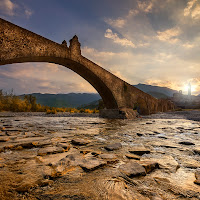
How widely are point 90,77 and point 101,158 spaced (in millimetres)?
7024

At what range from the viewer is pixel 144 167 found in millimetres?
1123

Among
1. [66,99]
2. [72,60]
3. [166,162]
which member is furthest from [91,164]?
[66,99]

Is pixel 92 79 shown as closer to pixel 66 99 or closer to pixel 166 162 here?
pixel 166 162

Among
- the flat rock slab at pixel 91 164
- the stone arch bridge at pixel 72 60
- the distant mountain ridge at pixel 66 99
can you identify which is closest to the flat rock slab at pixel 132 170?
the flat rock slab at pixel 91 164

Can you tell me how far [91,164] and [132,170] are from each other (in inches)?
15.1

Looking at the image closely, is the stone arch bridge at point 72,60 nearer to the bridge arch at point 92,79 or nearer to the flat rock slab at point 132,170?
the bridge arch at point 92,79

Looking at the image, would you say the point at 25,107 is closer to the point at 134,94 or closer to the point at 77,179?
the point at 134,94

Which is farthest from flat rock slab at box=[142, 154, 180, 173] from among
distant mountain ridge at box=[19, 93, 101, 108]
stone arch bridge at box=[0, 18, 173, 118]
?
distant mountain ridge at box=[19, 93, 101, 108]

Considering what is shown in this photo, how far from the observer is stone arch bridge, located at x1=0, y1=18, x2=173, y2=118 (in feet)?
12.8

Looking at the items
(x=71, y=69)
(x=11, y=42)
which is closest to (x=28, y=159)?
(x=11, y=42)

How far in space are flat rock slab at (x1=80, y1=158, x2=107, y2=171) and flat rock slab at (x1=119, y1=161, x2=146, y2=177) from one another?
7.9 inches

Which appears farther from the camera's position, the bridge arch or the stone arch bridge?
A: the bridge arch

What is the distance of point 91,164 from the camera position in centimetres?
116

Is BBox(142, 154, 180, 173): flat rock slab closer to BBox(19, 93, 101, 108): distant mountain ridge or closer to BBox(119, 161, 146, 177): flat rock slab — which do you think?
BBox(119, 161, 146, 177): flat rock slab
